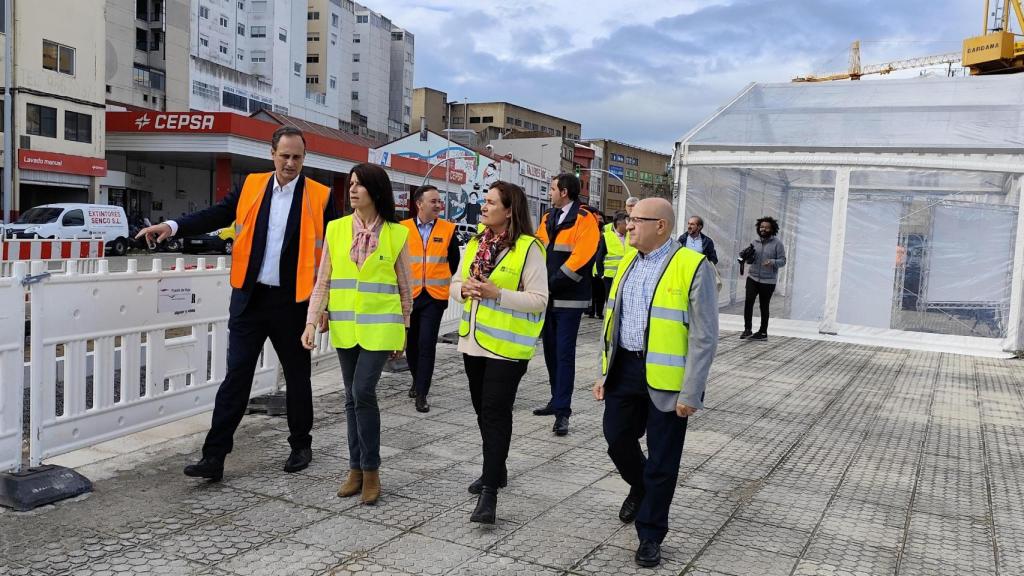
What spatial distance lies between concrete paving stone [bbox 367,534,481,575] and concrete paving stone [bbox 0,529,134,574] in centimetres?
113

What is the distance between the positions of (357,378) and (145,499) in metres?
1.26

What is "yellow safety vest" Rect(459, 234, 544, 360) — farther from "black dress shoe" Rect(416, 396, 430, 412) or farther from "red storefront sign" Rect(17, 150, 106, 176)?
"red storefront sign" Rect(17, 150, 106, 176)

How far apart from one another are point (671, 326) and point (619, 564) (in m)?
1.10

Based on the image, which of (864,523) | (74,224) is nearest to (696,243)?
(864,523)

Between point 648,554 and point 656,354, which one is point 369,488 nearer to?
point 648,554

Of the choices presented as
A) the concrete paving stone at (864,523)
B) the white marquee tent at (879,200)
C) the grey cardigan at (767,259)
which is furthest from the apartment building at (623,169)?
the concrete paving stone at (864,523)

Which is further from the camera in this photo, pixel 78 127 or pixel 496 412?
pixel 78 127

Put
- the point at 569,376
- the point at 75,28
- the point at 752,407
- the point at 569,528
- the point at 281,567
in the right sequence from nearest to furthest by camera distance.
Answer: the point at 281,567 → the point at 569,528 → the point at 569,376 → the point at 752,407 → the point at 75,28

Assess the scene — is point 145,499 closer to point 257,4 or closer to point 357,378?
point 357,378

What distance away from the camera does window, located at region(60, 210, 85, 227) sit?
83.8 feet

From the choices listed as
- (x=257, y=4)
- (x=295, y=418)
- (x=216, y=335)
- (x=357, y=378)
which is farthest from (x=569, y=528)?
(x=257, y=4)

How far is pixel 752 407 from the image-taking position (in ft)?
24.4

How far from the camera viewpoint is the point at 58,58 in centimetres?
3334

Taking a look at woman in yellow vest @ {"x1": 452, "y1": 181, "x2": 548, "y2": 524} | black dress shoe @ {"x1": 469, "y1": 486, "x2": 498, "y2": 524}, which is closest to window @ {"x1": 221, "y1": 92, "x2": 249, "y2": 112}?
woman in yellow vest @ {"x1": 452, "y1": 181, "x2": 548, "y2": 524}
